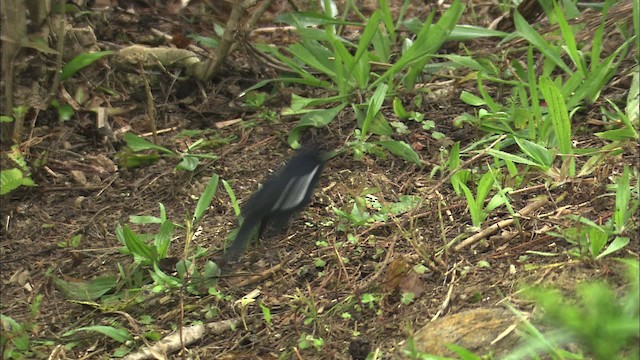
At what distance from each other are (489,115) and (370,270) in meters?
0.87

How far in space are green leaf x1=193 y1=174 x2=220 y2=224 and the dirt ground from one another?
1.8 inches

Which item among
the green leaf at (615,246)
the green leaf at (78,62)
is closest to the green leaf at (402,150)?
the green leaf at (615,246)

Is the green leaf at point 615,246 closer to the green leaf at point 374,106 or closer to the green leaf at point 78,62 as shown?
the green leaf at point 374,106

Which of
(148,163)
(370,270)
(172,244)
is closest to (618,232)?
(370,270)

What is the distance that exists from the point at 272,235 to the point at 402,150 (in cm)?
60

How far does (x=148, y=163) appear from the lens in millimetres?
3201

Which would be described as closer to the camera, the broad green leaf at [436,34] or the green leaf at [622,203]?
the green leaf at [622,203]

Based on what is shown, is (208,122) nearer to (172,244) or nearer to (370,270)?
(172,244)

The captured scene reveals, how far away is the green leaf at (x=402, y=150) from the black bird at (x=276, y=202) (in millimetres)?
419

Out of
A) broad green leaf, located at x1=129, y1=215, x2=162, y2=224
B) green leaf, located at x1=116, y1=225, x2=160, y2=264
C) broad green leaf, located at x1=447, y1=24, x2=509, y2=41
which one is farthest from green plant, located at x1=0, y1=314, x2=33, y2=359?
broad green leaf, located at x1=447, y1=24, x2=509, y2=41

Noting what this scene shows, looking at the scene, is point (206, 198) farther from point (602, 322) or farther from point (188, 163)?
point (602, 322)

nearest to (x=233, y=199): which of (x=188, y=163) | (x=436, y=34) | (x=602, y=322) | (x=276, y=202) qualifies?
(x=276, y=202)

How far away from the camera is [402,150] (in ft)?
9.77

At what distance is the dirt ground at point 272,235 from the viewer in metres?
2.24
